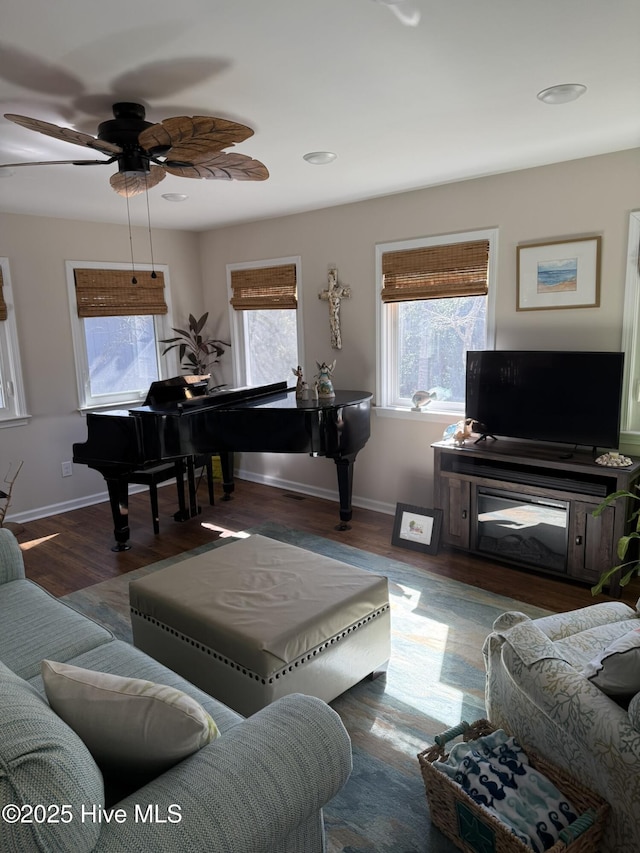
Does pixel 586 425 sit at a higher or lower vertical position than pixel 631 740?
higher

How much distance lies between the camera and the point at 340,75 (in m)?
2.22

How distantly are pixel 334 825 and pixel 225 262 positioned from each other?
194 inches

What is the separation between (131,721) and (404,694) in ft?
5.04

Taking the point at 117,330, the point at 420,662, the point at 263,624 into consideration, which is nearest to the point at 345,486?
the point at 420,662

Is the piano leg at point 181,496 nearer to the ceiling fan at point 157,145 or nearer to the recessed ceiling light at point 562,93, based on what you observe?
the ceiling fan at point 157,145

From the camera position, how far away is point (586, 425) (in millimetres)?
3406

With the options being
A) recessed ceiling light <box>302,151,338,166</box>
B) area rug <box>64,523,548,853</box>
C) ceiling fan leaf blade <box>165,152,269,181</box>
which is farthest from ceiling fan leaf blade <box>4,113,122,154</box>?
area rug <box>64,523,548,853</box>

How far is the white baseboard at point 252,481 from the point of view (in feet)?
15.9

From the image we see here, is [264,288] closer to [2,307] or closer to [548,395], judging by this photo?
[2,307]

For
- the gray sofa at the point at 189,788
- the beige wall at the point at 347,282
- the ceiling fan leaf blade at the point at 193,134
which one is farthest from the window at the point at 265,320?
the gray sofa at the point at 189,788

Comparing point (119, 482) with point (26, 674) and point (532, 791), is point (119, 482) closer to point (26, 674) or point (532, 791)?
point (26, 674)

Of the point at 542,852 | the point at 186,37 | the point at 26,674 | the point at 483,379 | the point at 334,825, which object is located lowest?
the point at 334,825

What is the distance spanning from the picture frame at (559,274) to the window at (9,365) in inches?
152

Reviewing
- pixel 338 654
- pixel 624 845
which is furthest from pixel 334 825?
pixel 624 845
